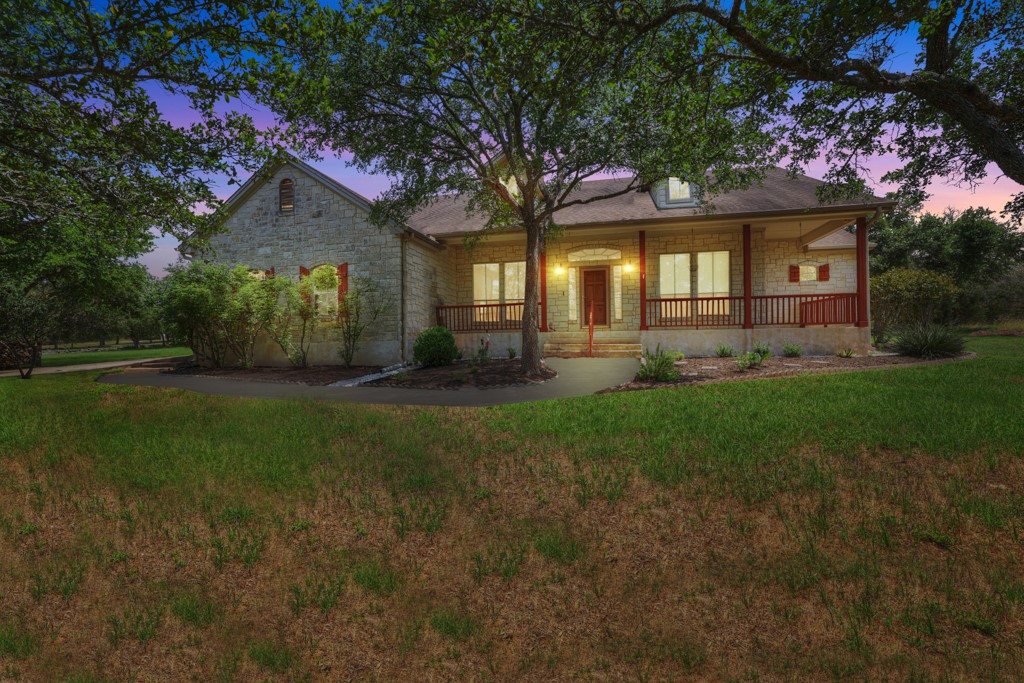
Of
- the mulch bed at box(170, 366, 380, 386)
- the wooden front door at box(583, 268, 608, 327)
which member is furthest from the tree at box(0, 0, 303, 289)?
the wooden front door at box(583, 268, 608, 327)

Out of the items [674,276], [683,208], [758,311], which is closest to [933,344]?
[758,311]

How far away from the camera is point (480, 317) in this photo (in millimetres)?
14781

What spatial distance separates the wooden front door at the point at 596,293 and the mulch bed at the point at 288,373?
726 cm

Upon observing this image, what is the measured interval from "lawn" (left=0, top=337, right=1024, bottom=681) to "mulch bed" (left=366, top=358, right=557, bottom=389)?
3.87m

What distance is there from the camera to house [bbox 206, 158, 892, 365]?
12.9 metres

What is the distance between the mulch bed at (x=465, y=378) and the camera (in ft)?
30.7

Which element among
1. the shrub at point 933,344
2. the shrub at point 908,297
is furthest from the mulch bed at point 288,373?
the shrub at point 908,297

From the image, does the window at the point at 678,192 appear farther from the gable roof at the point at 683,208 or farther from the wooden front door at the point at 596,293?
the wooden front door at the point at 596,293

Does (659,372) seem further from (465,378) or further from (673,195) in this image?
(673,195)

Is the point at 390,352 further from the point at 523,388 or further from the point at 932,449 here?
the point at 932,449

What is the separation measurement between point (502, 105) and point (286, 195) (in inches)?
300

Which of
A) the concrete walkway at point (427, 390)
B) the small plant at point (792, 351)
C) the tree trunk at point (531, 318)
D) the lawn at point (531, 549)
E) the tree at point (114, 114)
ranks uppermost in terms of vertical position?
the tree at point (114, 114)

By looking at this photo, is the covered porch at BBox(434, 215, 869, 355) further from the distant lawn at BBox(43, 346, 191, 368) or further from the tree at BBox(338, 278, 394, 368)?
the distant lawn at BBox(43, 346, 191, 368)

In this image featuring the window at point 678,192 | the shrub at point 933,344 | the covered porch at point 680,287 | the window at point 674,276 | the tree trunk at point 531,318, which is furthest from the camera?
the window at point 674,276
